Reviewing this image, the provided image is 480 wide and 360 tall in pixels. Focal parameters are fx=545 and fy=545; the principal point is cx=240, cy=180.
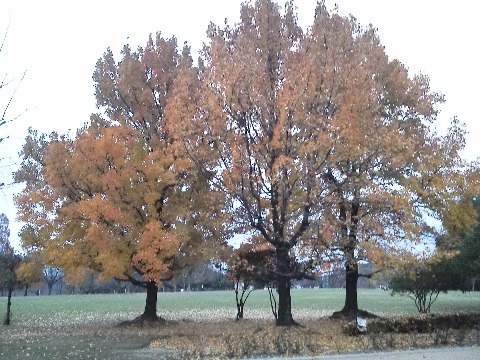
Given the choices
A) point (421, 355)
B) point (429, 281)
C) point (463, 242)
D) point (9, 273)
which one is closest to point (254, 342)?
point (421, 355)

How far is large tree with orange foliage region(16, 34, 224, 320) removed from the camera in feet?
65.6

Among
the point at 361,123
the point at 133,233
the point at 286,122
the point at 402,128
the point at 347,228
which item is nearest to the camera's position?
the point at 286,122

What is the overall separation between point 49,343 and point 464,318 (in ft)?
42.7

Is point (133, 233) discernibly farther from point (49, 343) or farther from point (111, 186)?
point (49, 343)

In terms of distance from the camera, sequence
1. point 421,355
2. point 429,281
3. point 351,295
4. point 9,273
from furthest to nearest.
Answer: point 429,281 → point 9,273 → point 351,295 → point 421,355

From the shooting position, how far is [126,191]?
20844 mm

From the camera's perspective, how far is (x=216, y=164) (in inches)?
705

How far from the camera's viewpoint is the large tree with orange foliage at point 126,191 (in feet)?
65.6

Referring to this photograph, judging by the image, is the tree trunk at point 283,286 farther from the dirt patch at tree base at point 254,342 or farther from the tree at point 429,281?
the tree at point 429,281

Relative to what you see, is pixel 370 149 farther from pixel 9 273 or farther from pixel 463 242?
→ pixel 9 273

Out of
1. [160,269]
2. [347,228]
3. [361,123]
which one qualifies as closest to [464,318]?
[347,228]

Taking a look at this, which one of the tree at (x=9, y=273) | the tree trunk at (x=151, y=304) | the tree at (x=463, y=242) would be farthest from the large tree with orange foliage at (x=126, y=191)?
the tree at (x=463, y=242)

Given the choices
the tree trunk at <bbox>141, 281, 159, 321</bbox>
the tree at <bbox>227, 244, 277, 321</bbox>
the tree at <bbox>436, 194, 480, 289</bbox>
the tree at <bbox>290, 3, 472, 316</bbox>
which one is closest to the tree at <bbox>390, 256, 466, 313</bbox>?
the tree at <bbox>436, 194, 480, 289</bbox>

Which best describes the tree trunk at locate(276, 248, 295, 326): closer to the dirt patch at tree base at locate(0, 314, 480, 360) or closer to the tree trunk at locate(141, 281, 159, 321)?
the dirt patch at tree base at locate(0, 314, 480, 360)
